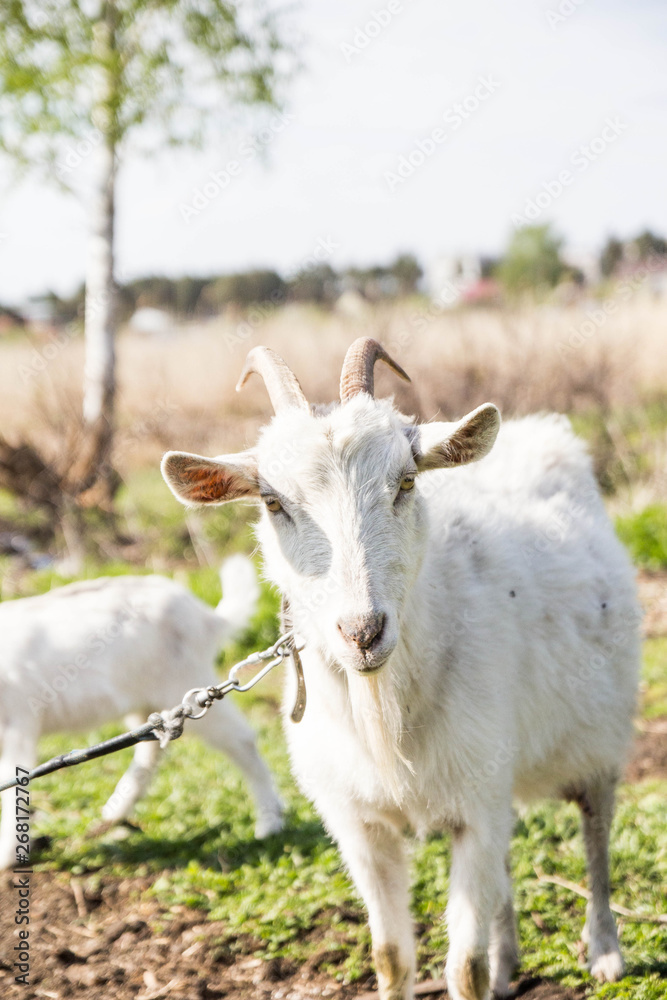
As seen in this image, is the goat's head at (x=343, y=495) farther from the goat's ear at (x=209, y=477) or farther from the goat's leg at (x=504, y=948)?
the goat's leg at (x=504, y=948)

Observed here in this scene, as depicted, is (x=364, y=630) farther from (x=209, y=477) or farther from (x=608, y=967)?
(x=608, y=967)

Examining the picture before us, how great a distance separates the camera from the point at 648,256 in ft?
40.8

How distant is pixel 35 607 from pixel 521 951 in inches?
125

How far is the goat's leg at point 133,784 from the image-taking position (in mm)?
4742

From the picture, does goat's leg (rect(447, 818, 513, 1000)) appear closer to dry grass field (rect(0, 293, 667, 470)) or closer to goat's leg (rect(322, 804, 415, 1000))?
goat's leg (rect(322, 804, 415, 1000))

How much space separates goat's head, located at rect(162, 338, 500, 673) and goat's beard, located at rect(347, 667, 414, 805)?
0.16 metres

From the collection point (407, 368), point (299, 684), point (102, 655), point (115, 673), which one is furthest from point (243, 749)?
point (407, 368)

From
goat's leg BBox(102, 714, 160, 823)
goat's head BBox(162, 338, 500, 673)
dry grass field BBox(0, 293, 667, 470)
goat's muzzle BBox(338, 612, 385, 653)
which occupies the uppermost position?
dry grass field BBox(0, 293, 667, 470)

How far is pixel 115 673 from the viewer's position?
4531mm

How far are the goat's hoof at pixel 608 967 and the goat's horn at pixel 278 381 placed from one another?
2.38 meters

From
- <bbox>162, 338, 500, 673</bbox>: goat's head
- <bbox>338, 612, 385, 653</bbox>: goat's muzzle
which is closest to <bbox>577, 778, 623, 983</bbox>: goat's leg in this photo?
<bbox>162, 338, 500, 673</bbox>: goat's head

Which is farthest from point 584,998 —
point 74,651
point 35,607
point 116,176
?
point 116,176

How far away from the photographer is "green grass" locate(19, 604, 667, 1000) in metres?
3.35

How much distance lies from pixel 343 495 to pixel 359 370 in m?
0.59
